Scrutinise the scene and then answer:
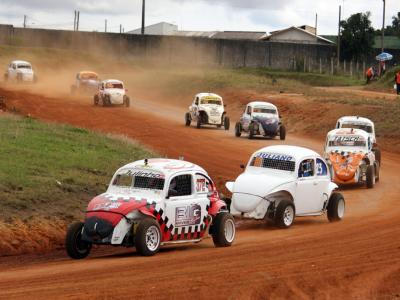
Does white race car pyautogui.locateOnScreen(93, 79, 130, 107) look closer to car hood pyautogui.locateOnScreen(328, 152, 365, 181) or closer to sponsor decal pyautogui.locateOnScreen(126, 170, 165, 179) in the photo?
car hood pyautogui.locateOnScreen(328, 152, 365, 181)

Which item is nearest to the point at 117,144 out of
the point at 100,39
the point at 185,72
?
the point at 185,72

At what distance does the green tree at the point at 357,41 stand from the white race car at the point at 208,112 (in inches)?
2127

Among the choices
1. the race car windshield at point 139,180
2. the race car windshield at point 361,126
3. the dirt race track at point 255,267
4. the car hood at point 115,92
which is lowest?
the dirt race track at point 255,267

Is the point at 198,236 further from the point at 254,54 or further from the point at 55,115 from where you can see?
the point at 254,54

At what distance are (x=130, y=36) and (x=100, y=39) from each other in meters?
4.61

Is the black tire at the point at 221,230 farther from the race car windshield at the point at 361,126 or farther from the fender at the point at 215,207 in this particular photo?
the race car windshield at the point at 361,126

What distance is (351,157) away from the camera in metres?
31.2

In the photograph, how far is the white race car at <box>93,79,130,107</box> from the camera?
193 ft

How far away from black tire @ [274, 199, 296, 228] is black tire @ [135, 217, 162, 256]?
5.05 metres

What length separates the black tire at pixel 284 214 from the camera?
22312mm

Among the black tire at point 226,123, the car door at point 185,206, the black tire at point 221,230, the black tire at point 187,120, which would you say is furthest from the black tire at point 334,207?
the black tire at point 187,120

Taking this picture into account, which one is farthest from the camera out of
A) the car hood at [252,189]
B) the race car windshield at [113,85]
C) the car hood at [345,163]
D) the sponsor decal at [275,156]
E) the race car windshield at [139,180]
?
the race car windshield at [113,85]

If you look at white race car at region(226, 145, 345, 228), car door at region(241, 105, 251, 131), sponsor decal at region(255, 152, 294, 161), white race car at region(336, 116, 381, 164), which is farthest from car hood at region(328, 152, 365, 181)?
car door at region(241, 105, 251, 131)

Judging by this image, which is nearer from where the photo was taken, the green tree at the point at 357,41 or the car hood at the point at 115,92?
the car hood at the point at 115,92
